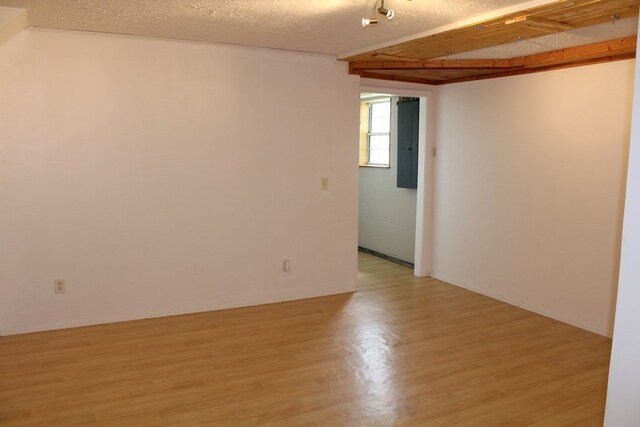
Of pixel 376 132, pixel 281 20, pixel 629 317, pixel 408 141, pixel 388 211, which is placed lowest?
pixel 388 211

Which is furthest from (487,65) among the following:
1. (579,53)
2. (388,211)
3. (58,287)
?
(58,287)

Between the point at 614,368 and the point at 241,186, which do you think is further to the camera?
the point at 241,186

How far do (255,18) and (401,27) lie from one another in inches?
40.0

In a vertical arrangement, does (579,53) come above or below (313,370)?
above

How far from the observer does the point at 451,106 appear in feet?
18.5

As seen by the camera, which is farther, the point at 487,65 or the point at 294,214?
the point at 294,214

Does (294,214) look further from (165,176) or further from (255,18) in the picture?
(255,18)

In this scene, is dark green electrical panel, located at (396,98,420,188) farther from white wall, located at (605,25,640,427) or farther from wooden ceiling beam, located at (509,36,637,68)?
white wall, located at (605,25,640,427)

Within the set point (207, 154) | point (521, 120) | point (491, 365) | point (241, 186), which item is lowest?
point (491, 365)

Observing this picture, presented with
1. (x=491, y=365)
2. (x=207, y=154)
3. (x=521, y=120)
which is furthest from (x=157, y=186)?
(x=521, y=120)

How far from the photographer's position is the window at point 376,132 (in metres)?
7.09

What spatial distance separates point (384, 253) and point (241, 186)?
9.57 ft

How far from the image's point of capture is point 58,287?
13.4 feet

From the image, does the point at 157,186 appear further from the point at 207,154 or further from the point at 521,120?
the point at 521,120
